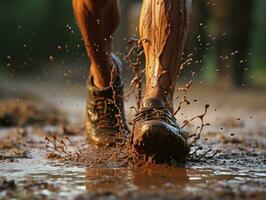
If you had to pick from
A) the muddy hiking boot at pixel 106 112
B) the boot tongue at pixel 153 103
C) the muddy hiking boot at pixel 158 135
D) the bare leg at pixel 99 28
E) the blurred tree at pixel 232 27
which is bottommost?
the muddy hiking boot at pixel 158 135

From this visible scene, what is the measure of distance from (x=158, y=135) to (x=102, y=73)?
124 centimetres

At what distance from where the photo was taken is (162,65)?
11.4 feet

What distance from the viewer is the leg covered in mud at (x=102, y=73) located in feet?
13.6

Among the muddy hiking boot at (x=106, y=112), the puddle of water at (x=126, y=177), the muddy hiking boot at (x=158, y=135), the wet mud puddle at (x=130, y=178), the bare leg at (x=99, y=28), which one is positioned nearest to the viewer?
the wet mud puddle at (x=130, y=178)

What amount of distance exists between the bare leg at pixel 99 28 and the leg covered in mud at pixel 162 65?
570 mm

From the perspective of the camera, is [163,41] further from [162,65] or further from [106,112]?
[106,112]

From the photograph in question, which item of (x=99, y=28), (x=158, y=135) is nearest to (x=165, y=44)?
(x=158, y=135)

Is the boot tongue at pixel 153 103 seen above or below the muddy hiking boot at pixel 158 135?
above

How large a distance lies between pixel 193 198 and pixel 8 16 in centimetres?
2138

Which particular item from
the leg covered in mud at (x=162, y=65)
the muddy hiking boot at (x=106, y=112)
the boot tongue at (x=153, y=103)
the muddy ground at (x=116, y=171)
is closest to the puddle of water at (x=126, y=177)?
the muddy ground at (x=116, y=171)

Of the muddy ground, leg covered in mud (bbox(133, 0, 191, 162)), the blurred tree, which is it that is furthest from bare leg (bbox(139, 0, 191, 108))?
the blurred tree

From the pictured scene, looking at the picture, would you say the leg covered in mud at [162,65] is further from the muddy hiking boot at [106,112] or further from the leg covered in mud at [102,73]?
the muddy hiking boot at [106,112]

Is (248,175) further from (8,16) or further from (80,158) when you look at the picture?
(8,16)

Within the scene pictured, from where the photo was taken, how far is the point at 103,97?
445cm
